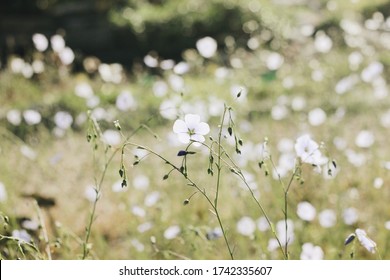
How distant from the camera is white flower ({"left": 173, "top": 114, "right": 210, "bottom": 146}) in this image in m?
1.46

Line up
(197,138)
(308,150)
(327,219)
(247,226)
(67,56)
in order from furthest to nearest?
1. (67,56)
2. (327,219)
3. (247,226)
4. (308,150)
5. (197,138)

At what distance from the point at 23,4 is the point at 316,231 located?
7753mm

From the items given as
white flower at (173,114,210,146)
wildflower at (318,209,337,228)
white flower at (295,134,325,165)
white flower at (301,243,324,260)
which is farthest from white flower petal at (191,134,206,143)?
wildflower at (318,209,337,228)

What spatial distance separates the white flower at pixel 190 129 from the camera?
1.46 meters

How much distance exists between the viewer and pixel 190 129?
149cm

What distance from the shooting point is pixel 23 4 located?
945 centimetres

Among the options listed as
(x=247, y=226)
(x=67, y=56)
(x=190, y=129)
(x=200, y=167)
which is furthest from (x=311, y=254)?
(x=67, y=56)

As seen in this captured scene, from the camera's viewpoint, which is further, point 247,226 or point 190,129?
point 247,226

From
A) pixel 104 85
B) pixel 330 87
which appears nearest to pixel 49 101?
pixel 104 85

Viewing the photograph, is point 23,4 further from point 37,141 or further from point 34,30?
point 37,141

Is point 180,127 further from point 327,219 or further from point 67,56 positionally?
point 67,56

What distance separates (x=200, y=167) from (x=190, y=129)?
7.87 ft

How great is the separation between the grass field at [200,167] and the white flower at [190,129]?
0.07 meters

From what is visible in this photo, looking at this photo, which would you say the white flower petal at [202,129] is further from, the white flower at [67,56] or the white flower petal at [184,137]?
the white flower at [67,56]
